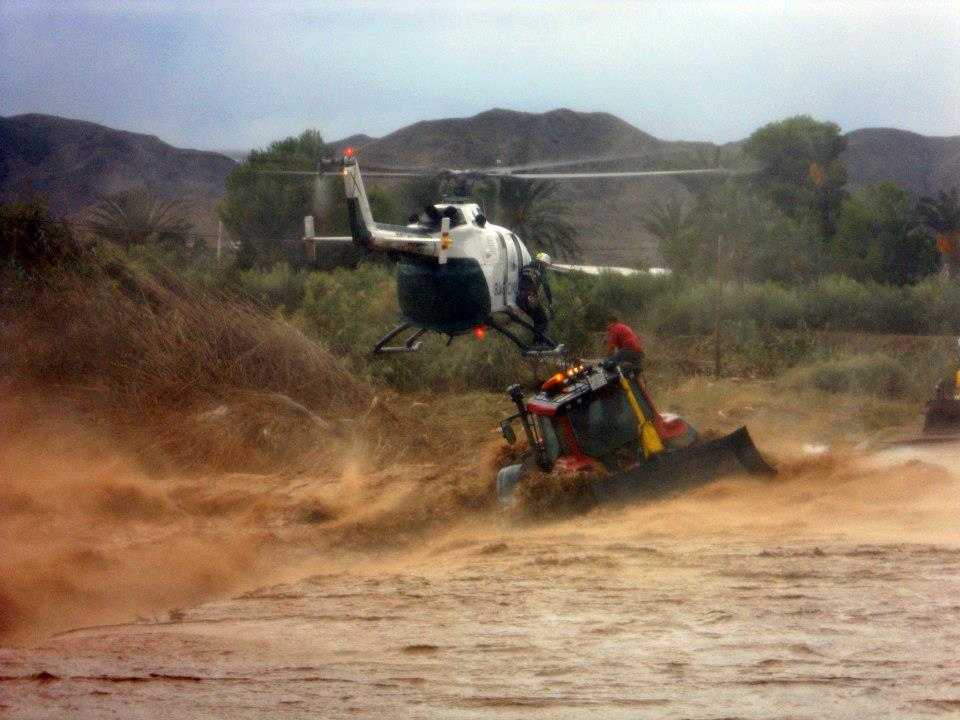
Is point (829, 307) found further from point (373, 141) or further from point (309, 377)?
point (373, 141)

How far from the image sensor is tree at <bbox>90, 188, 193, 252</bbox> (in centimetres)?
3444

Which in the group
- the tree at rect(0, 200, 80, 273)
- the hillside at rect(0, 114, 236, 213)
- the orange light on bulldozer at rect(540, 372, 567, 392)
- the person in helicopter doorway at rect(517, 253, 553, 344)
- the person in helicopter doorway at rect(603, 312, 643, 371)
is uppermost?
the hillside at rect(0, 114, 236, 213)

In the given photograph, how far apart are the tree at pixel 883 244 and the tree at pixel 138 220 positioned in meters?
26.6

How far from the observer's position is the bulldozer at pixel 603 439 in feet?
43.2

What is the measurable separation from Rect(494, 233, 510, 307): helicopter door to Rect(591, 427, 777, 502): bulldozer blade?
3.82 meters

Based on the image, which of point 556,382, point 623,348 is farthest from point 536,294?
point 556,382

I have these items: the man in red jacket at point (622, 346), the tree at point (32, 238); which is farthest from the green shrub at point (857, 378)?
the tree at point (32, 238)

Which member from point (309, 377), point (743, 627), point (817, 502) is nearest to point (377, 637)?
point (743, 627)

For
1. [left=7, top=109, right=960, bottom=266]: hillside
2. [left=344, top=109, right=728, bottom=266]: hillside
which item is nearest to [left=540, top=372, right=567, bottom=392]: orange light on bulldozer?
[left=7, top=109, right=960, bottom=266]: hillside

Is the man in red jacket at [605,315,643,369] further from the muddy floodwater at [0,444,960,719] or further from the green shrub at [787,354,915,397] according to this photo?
the green shrub at [787,354,915,397]

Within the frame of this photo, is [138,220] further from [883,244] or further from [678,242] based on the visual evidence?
[883,244]

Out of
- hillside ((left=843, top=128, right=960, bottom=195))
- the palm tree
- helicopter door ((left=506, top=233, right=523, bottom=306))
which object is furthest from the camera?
hillside ((left=843, top=128, right=960, bottom=195))

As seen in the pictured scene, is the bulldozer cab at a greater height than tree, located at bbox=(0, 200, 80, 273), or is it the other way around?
tree, located at bbox=(0, 200, 80, 273)

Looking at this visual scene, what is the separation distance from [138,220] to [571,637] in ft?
102
